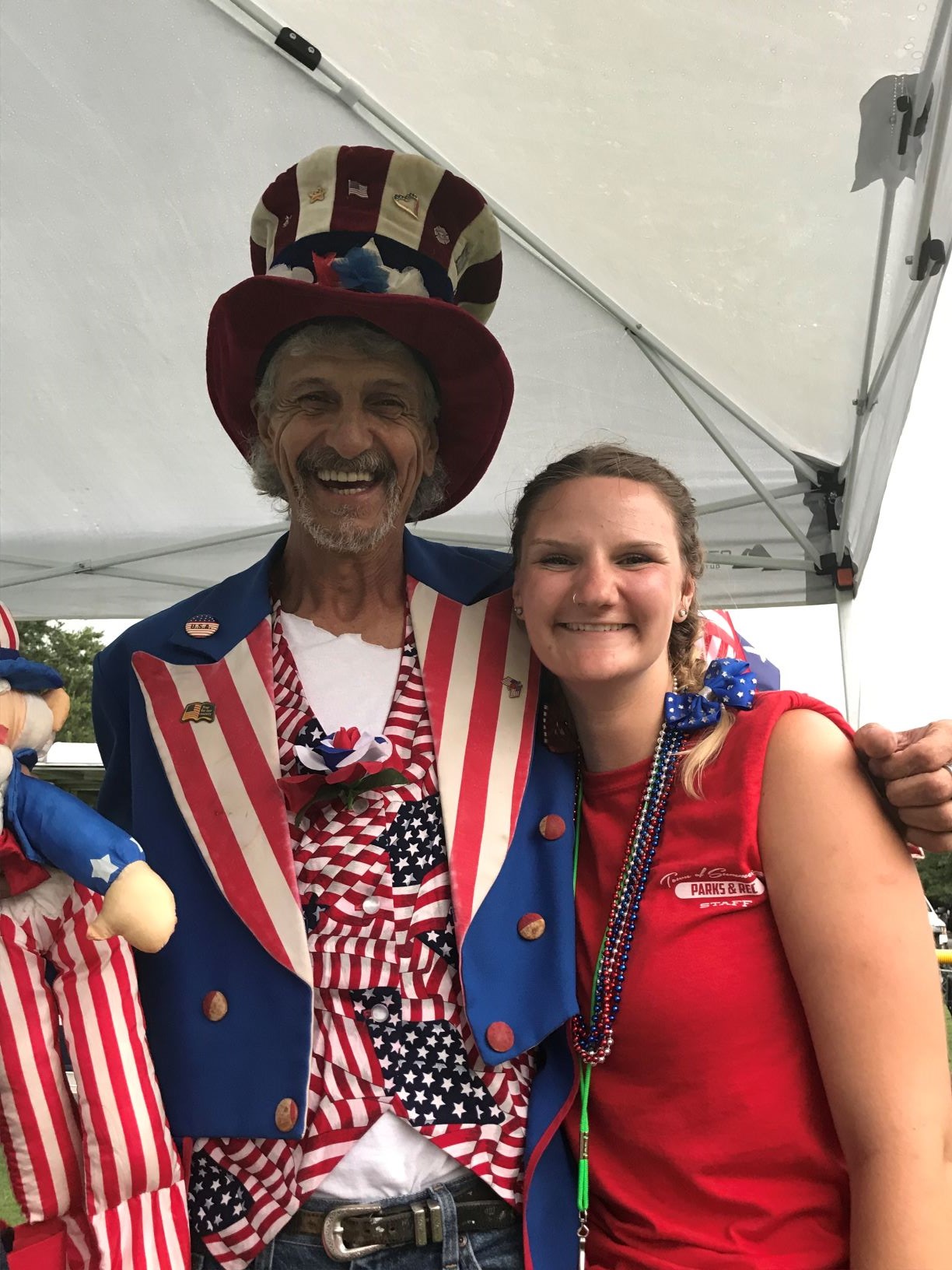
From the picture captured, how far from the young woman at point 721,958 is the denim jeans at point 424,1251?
11 cm

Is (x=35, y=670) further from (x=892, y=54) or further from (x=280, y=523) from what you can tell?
(x=280, y=523)

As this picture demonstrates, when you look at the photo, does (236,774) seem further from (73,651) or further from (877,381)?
(73,651)

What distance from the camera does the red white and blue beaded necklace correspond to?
1.44 meters

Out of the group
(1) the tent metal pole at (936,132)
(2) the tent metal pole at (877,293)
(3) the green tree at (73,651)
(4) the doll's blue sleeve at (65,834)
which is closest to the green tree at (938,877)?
(3) the green tree at (73,651)

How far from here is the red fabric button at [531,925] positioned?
1.53 meters

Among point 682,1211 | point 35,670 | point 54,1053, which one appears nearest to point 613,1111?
point 682,1211

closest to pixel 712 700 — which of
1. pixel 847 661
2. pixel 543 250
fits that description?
pixel 543 250

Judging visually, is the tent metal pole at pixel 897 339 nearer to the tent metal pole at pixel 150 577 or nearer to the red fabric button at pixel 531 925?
the red fabric button at pixel 531 925

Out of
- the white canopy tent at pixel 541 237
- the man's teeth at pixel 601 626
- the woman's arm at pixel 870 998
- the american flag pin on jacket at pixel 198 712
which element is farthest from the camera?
the white canopy tent at pixel 541 237

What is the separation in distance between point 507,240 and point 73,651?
1664 cm

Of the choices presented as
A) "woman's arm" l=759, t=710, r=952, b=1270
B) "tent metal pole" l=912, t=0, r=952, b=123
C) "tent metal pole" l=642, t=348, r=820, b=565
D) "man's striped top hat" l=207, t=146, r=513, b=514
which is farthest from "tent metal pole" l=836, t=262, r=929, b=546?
"woman's arm" l=759, t=710, r=952, b=1270

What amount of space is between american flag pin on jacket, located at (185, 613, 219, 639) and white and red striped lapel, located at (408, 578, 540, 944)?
316mm

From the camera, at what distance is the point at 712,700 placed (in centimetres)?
158

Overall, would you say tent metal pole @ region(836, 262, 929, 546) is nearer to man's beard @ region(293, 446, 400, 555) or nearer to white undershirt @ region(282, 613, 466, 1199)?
man's beard @ region(293, 446, 400, 555)
